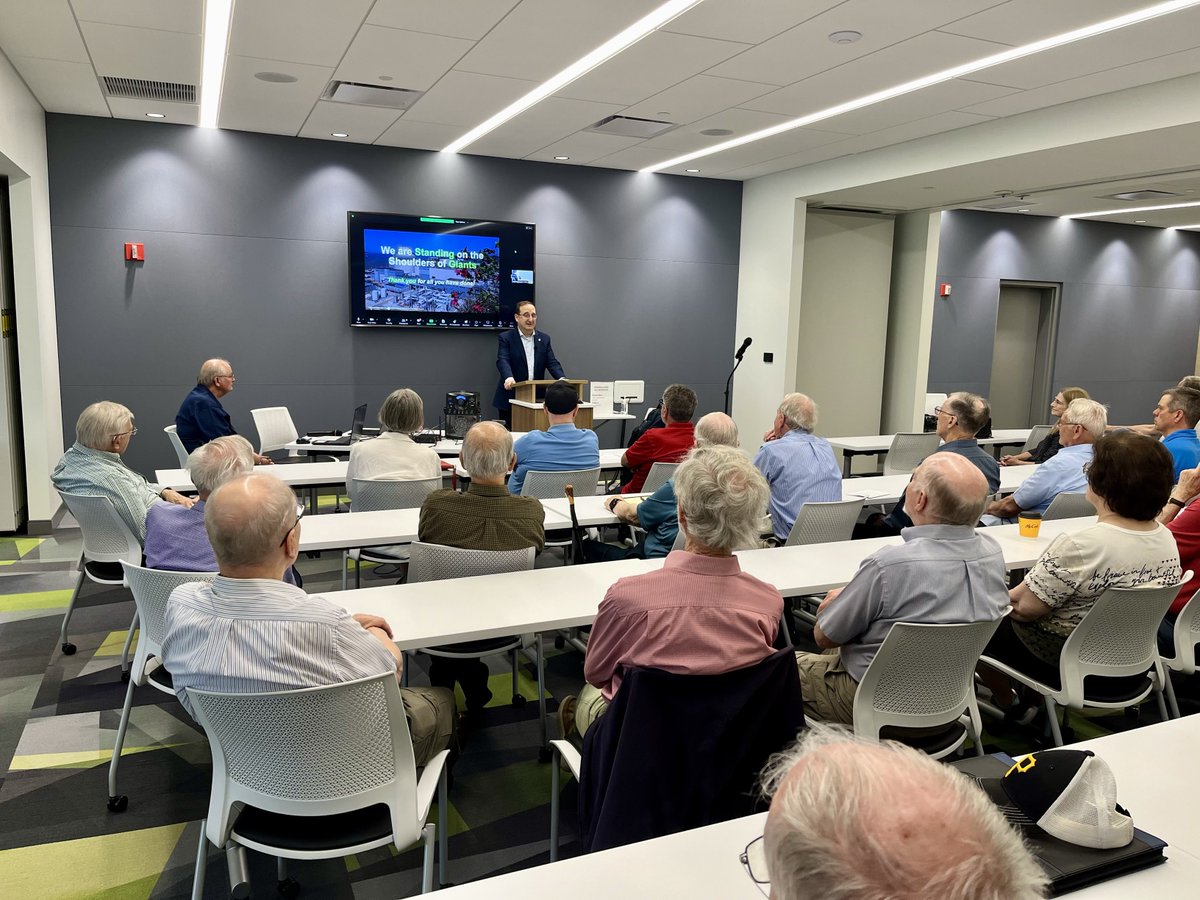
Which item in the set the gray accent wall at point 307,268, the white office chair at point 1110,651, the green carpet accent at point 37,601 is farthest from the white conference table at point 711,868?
the gray accent wall at point 307,268

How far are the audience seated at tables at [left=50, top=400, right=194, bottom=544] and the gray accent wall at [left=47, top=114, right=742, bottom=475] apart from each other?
4031 mm

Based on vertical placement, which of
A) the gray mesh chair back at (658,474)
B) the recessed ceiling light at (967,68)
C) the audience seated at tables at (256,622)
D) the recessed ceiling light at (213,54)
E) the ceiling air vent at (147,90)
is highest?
the recessed ceiling light at (967,68)

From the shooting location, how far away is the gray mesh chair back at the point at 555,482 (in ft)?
15.0

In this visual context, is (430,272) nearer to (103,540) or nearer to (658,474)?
(658,474)

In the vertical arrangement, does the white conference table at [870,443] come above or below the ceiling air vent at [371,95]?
below

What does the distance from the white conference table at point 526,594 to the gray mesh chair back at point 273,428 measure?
13.3ft

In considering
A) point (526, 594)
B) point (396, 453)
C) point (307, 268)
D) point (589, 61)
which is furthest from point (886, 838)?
point (307, 268)

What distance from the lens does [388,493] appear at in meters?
4.35

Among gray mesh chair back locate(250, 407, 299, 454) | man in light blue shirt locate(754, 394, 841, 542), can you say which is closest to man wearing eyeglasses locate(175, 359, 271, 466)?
gray mesh chair back locate(250, 407, 299, 454)

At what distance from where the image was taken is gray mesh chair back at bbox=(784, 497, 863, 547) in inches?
156

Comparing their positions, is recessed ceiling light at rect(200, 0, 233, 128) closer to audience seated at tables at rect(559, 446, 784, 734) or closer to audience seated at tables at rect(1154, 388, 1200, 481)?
audience seated at tables at rect(559, 446, 784, 734)

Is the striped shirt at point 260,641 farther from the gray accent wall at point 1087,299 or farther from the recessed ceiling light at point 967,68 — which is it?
the gray accent wall at point 1087,299

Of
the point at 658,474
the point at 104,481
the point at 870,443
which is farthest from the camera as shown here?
the point at 870,443

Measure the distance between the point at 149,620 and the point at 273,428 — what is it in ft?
13.8
